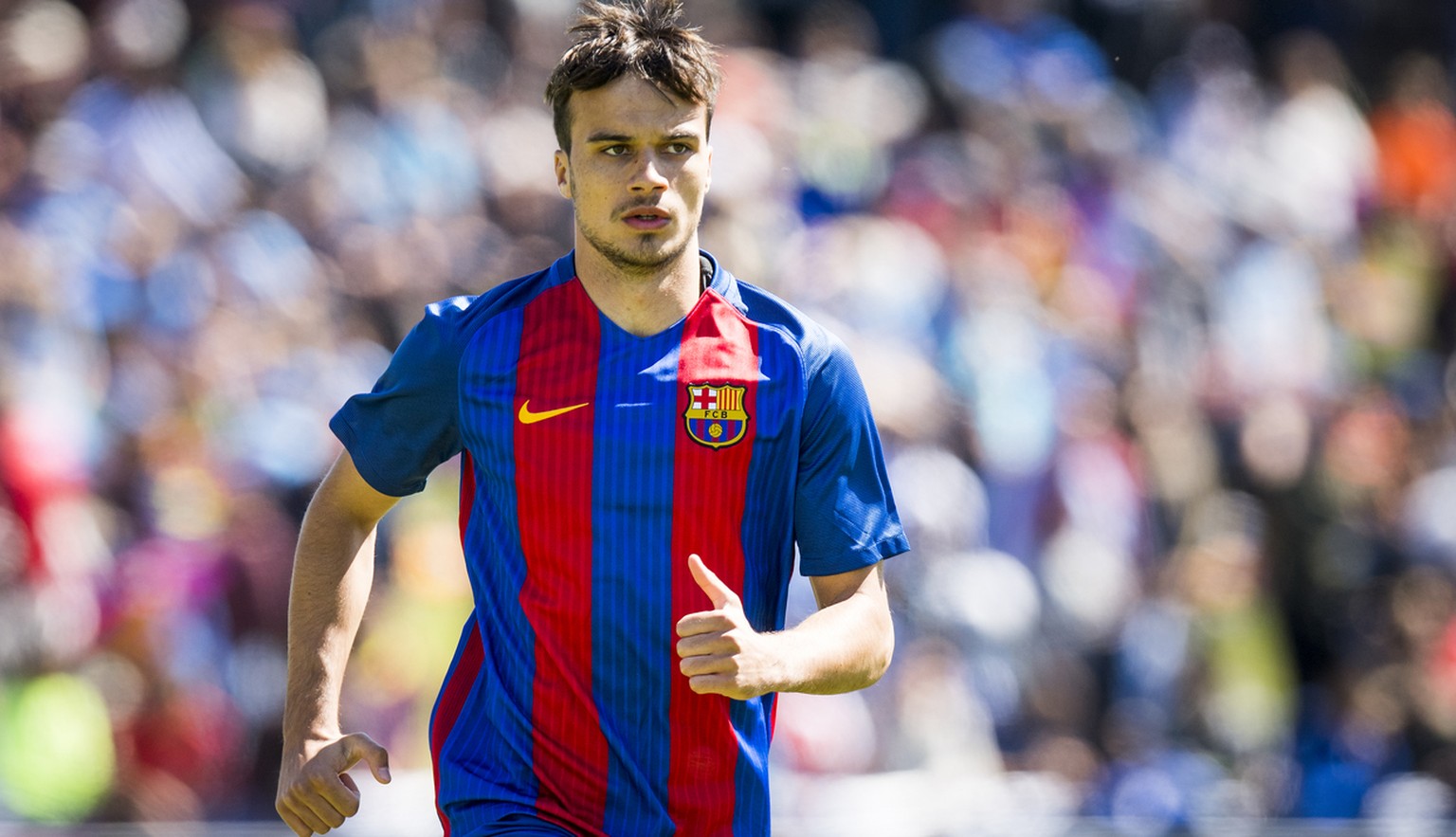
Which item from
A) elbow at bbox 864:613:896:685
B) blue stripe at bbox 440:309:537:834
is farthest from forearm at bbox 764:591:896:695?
blue stripe at bbox 440:309:537:834

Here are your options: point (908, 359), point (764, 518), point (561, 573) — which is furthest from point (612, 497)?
point (908, 359)

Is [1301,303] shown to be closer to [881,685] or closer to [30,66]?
[881,685]

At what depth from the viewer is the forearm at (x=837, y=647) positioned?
132 inches

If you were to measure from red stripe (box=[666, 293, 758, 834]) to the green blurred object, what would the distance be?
184 inches

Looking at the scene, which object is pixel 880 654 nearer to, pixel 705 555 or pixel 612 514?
pixel 705 555

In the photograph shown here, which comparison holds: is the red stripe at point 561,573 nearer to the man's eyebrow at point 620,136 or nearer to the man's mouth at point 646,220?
the man's mouth at point 646,220

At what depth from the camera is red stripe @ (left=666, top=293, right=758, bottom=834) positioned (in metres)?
3.68

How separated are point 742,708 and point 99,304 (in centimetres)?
562

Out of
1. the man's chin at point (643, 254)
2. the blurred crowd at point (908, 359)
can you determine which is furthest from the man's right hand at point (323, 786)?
the blurred crowd at point (908, 359)

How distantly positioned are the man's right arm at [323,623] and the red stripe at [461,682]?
0.16 metres

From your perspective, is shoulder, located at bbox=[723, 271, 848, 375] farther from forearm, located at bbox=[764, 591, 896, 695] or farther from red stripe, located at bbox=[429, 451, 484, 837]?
red stripe, located at bbox=[429, 451, 484, 837]

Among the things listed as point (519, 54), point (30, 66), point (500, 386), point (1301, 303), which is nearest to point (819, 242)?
point (519, 54)

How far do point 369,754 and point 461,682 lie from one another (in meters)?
0.40

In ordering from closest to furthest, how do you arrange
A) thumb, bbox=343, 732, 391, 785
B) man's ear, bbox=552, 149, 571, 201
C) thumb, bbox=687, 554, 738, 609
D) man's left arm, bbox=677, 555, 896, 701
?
1. man's left arm, bbox=677, 555, 896, 701
2. thumb, bbox=687, 554, 738, 609
3. thumb, bbox=343, 732, 391, 785
4. man's ear, bbox=552, 149, 571, 201
